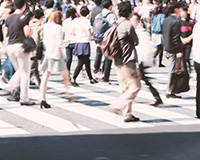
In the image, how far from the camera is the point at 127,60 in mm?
8898

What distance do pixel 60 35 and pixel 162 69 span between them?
610 cm

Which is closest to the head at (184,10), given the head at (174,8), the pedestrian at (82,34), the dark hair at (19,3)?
the head at (174,8)

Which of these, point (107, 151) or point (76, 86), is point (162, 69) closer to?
point (76, 86)

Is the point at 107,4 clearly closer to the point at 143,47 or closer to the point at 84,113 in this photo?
the point at 143,47

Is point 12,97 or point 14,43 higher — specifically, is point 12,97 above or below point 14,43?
below

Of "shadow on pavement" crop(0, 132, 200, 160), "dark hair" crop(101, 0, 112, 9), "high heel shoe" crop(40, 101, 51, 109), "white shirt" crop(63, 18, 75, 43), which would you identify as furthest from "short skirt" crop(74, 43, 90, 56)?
"shadow on pavement" crop(0, 132, 200, 160)

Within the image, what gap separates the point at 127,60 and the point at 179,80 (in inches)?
90.5

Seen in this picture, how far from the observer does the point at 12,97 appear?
11.0 m

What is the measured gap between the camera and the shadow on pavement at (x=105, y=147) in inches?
266

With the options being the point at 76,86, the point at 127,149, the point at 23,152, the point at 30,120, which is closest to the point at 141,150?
the point at 127,149

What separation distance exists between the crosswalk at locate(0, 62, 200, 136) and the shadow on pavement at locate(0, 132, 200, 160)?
2.39 ft

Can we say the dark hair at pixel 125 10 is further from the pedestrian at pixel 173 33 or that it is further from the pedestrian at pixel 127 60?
the pedestrian at pixel 173 33

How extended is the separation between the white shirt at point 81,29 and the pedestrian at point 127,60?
350 cm

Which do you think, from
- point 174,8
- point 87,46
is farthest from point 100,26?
point 174,8
